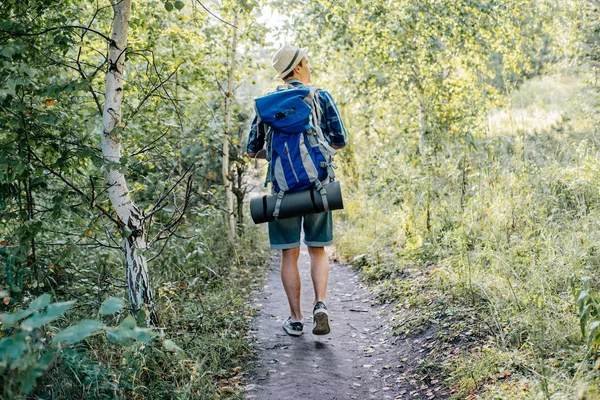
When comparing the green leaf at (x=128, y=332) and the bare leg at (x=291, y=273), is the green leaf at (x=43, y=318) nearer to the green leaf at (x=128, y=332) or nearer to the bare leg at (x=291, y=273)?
the green leaf at (x=128, y=332)

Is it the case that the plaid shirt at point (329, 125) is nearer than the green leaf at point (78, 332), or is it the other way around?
the green leaf at point (78, 332)

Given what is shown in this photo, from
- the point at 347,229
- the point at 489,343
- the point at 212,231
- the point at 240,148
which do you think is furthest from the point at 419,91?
the point at 489,343

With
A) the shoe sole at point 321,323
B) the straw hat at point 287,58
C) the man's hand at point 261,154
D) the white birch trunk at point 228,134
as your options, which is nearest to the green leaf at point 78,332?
the shoe sole at point 321,323

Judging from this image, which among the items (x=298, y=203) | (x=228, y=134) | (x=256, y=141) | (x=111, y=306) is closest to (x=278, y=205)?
(x=298, y=203)

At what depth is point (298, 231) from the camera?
4098 millimetres

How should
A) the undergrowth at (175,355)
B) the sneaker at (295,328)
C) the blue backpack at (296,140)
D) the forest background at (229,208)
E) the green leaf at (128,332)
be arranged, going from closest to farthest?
the green leaf at (128,332)
the undergrowth at (175,355)
the forest background at (229,208)
the blue backpack at (296,140)
the sneaker at (295,328)

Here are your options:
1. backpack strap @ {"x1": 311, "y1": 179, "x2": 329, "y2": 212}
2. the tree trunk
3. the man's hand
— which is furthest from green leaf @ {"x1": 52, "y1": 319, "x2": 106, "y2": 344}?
the man's hand

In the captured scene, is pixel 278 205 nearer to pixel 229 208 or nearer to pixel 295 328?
pixel 295 328

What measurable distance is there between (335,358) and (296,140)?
5.36 ft

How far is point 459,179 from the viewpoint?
637 cm

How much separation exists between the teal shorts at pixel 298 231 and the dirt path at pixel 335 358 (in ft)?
2.59

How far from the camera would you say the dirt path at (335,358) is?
331 cm

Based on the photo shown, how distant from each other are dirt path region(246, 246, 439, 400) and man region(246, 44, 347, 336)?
21cm

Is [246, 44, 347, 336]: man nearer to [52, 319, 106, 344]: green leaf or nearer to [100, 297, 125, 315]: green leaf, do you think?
[100, 297, 125, 315]: green leaf
